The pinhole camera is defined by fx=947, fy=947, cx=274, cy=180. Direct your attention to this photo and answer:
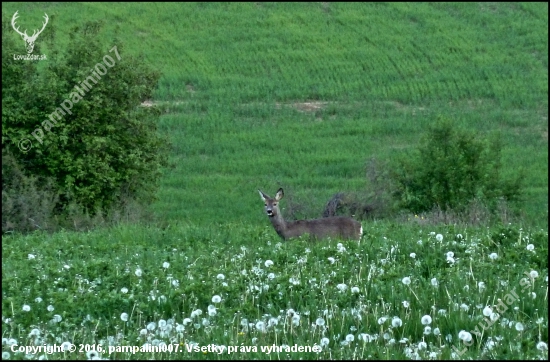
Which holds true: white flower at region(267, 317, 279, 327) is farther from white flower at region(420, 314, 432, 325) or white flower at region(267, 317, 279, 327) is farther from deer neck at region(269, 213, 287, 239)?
deer neck at region(269, 213, 287, 239)

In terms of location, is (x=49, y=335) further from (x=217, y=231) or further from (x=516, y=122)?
(x=516, y=122)

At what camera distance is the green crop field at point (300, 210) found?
8219mm

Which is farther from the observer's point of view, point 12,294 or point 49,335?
point 12,294

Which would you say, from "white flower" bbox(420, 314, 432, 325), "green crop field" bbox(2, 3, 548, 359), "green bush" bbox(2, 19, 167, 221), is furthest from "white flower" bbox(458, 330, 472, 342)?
"green bush" bbox(2, 19, 167, 221)

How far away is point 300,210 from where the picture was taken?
94.6ft

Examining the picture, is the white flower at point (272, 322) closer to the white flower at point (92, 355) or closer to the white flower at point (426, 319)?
the white flower at point (426, 319)

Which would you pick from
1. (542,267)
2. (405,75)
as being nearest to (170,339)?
(542,267)

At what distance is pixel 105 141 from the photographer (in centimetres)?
2398

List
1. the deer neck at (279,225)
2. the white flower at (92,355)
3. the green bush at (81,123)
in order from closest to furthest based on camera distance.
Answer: the white flower at (92,355)
the deer neck at (279,225)
the green bush at (81,123)

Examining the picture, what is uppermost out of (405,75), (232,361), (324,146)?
(405,75)

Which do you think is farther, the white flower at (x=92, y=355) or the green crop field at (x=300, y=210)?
the green crop field at (x=300, y=210)

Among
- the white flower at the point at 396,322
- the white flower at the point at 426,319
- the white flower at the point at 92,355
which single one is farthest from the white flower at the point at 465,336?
the white flower at the point at 92,355

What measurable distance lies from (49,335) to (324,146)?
35264 mm

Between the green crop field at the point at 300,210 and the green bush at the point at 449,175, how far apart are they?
77.1 inches
